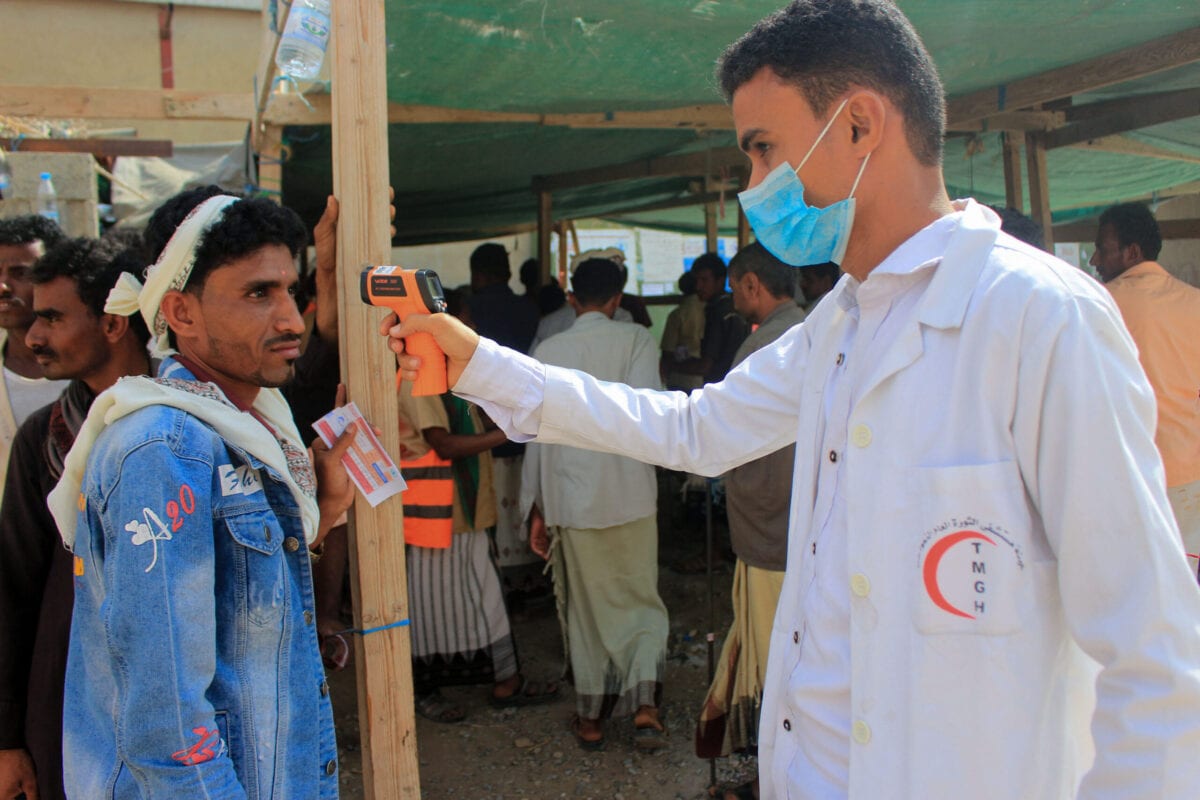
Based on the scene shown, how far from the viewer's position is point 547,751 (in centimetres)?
414

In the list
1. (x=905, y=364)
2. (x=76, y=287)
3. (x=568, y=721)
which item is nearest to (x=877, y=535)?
(x=905, y=364)

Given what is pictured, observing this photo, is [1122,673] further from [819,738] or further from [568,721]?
[568,721]

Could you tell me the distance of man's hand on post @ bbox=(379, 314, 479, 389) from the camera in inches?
68.1

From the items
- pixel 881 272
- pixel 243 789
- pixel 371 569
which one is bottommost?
pixel 243 789

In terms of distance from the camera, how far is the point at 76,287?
2289 mm

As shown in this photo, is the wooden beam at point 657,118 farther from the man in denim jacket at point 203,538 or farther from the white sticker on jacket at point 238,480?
the white sticker on jacket at point 238,480

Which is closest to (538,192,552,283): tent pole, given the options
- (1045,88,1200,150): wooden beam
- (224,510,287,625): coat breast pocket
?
(1045,88,1200,150): wooden beam

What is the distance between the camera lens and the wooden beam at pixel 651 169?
6.23 metres

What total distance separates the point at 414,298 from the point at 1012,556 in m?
1.14

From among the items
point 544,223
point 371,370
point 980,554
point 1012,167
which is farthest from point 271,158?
point 980,554

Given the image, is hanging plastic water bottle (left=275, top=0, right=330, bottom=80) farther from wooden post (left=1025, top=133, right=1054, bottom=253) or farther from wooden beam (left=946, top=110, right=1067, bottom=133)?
wooden post (left=1025, top=133, right=1054, bottom=253)

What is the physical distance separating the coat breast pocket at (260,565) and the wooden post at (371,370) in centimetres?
39

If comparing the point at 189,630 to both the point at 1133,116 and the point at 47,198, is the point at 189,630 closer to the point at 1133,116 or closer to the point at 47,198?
the point at 47,198

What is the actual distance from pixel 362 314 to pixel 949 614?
4.42ft
